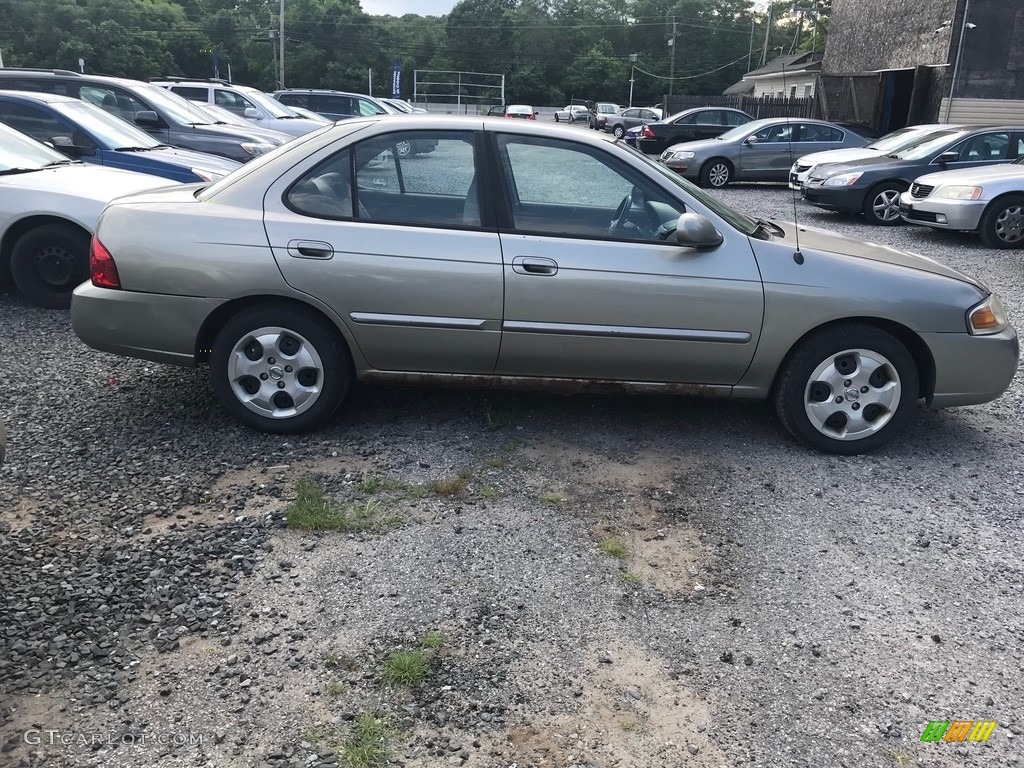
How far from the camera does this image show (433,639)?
3.05 metres

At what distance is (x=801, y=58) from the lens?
54.6m

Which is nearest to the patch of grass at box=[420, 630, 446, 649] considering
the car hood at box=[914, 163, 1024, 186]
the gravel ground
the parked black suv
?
the gravel ground

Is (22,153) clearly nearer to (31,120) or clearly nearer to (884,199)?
(31,120)

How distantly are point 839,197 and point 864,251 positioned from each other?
965 centimetres

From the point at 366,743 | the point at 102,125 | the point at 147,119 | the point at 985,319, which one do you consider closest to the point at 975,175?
the point at 985,319

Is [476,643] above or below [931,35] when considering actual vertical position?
below

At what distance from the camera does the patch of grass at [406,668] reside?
284cm

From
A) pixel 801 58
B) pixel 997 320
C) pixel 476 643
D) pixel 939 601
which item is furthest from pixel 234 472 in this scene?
pixel 801 58

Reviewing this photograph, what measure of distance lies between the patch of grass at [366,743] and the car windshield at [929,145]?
13.6m

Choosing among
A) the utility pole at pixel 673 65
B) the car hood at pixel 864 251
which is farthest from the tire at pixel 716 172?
the utility pole at pixel 673 65

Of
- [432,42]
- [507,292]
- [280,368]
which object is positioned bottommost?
[280,368]

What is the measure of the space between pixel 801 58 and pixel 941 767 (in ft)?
192

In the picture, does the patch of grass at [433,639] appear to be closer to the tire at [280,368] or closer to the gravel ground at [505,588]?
the gravel ground at [505,588]

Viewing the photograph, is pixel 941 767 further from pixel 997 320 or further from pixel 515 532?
pixel 997 320
